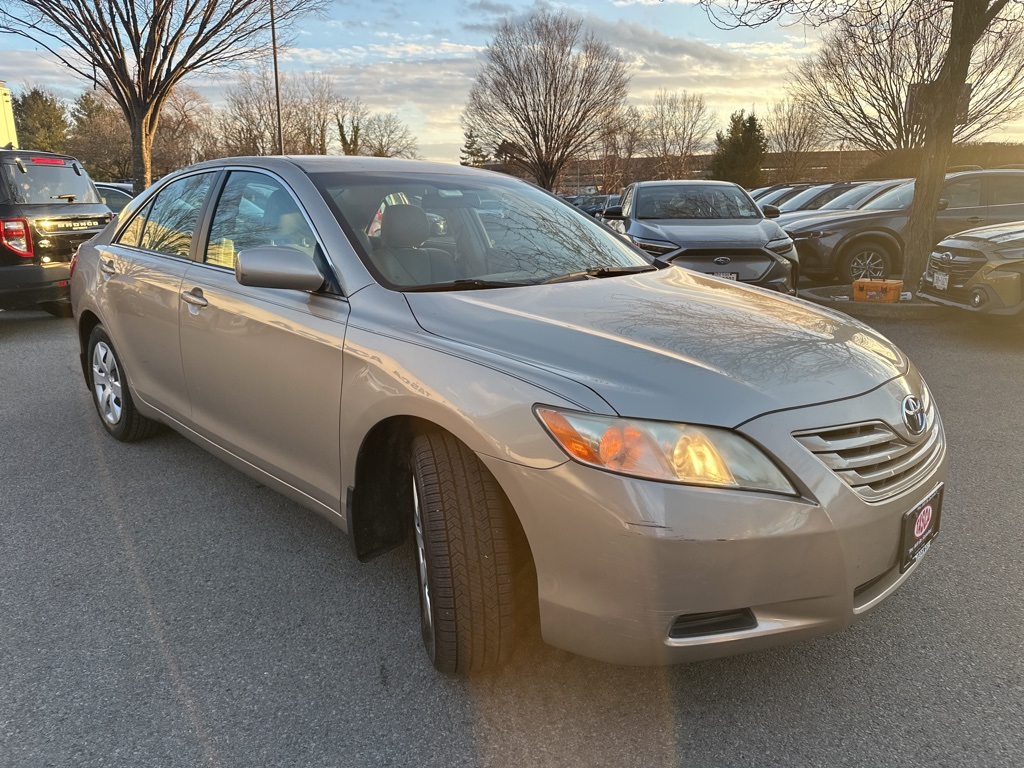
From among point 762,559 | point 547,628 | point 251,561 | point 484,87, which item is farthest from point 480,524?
point 484,87

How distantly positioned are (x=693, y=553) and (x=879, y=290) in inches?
336

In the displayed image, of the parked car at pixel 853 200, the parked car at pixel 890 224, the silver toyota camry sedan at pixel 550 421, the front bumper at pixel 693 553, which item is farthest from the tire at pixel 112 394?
the parked car at pixel 853 200

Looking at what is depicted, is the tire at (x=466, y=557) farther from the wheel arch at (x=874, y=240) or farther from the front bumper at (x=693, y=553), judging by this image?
the wheel arch at (x=874, y=240)

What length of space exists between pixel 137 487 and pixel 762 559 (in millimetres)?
3185

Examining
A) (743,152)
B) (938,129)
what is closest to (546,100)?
(743,152)

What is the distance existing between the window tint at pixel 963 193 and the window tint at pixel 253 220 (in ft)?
33.3

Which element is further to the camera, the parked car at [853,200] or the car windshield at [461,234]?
the parked car at [853,200]

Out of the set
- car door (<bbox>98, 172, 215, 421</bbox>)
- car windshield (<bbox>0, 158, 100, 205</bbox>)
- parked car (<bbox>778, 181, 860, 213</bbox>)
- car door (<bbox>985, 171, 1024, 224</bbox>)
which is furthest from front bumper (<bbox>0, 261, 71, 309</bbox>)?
car door (<bbox>985, 171, 1024, 224</bbox>)

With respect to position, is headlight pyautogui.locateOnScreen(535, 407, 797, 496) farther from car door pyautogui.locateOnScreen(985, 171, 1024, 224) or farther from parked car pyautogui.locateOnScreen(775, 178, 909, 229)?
car door pyautogui.locateOnScreen(985, 171, 1024, 224)

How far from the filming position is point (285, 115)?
41.9 metres

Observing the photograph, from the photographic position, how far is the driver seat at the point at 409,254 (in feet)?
8.87

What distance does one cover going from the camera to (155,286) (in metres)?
3.70

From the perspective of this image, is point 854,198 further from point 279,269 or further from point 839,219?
point 279,269

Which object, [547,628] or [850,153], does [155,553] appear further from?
[850,153]
